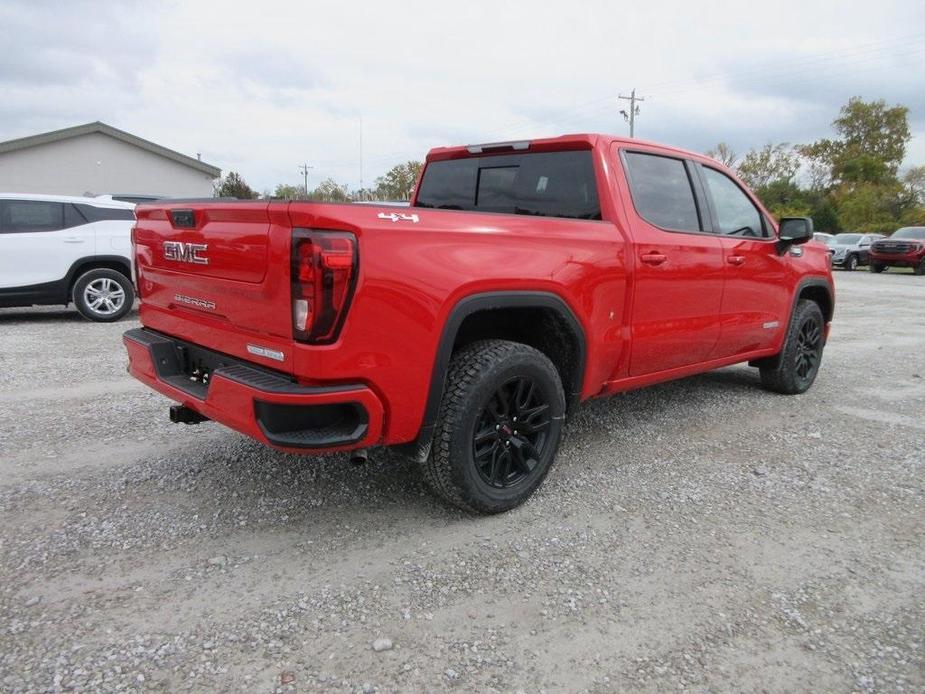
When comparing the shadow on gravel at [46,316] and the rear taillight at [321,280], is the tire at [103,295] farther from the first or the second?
the rear taillight at [321,280]

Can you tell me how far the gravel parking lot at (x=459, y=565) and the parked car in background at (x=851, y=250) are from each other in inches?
938

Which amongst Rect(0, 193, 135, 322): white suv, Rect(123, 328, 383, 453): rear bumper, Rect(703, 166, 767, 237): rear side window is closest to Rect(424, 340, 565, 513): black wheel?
Rect(123, 328, 383, 453): rear bumper

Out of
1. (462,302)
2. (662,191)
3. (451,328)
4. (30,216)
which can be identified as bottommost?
(451,328)

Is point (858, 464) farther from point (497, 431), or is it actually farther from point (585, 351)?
point (497, 431)

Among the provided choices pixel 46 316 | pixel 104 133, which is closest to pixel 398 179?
pixel 104 133

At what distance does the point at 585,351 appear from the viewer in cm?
342

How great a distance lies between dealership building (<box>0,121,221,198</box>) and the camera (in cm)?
2141

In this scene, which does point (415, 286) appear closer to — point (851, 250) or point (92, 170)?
point (92, 170)

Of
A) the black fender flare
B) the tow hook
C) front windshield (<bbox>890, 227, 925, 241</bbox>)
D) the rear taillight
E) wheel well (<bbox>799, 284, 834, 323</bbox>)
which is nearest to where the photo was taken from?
the rear taillight

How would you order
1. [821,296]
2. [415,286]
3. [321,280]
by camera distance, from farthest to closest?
[821,296], [415,286], [321,280]

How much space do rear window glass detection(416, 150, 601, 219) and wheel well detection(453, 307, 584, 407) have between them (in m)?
0.68

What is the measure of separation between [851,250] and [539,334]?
26.1 metres

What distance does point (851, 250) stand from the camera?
25156 mm

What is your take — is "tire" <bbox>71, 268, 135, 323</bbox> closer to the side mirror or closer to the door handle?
the door handle
